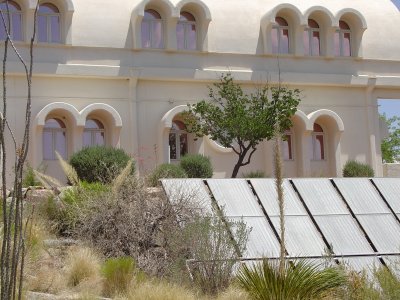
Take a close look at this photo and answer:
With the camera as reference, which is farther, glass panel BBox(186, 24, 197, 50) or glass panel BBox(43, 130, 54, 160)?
glass panel BBox(186, 24, 197, 50)

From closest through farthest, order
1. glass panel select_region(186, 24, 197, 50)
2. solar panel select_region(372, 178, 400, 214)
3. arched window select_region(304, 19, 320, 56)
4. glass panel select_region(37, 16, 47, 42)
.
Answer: solar panel select_region(372, 178, 400, 214) < glass panel select_region(37, 16, 47, 42) < glass panel select_region(186, 24, 197, 50) < arched window select_region(304, 19, 320, 56)

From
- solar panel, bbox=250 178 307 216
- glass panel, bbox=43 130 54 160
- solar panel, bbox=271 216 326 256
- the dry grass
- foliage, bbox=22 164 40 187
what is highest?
glass panel, bbox=43 130 54 160

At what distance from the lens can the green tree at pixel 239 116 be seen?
29312 mm

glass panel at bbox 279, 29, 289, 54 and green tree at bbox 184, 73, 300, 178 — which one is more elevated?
glass panel at bbox 279, 29, 289, 54

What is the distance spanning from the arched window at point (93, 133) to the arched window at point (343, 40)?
10712mm

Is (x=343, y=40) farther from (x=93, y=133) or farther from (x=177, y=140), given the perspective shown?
(x=93, y=133)

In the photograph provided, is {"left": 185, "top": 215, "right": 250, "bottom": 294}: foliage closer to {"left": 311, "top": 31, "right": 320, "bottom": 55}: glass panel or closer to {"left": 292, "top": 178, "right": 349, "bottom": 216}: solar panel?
{"left": 292, "top": 178, "right": 349, "bottom": 216}: solar panel

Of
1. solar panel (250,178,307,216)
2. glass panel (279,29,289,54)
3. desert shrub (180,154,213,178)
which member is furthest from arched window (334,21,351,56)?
solar panel (250,178,307,216)

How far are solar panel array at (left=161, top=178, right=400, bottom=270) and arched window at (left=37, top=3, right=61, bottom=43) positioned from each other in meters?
16.4

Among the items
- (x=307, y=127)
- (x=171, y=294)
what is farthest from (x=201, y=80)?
(x=171, y=294)

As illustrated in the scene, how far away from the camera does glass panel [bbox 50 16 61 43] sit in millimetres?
30641

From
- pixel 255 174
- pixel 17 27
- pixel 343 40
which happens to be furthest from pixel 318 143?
pixel 17 27

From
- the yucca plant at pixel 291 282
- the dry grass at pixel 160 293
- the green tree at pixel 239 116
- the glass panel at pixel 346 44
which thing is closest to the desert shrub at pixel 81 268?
the dry grass at pixel 160 293

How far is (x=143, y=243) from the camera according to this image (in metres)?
15.4
